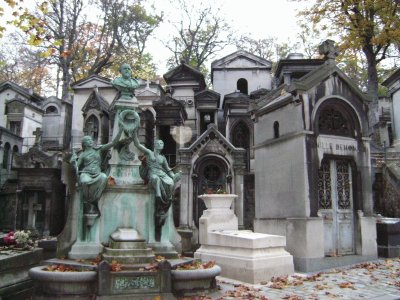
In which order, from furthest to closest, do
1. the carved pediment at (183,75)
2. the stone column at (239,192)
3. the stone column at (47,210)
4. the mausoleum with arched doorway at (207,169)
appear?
the carved pediment at (183,75) < the stone column at (47,210) < the mausoleum with arched doorway at (207,169) < the stone column at (239,192)

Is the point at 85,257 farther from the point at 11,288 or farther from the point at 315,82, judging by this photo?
the point at 315,82

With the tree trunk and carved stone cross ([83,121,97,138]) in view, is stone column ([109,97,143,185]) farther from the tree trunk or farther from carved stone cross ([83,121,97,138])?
the tree trunk

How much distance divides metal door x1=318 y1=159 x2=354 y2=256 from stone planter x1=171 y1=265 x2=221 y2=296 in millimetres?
4468

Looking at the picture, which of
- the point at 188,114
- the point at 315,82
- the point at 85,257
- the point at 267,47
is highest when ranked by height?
the point at 267,47

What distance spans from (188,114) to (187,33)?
38.2ft

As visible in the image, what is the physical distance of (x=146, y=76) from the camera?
2989 cm

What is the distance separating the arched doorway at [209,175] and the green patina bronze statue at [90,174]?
426 inches

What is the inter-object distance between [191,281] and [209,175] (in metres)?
12.1

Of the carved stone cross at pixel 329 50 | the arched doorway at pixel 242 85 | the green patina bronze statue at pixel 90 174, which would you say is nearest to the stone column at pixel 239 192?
the carved stone cross at pixel 329 50

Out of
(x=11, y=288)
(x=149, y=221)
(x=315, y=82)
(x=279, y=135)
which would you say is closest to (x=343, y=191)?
(x=279, y=135)

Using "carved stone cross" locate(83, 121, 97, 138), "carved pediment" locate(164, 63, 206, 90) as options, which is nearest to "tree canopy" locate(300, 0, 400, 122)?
"carved pediment" locate(164, 63, 206, 90)

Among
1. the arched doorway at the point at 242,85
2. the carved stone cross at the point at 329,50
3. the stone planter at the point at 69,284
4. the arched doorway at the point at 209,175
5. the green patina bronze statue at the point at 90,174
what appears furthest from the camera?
the arched doorway at the point at 242,85

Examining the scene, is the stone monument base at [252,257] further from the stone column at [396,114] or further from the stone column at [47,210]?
the stone column at [396,114]

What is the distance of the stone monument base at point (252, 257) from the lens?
7.87m
